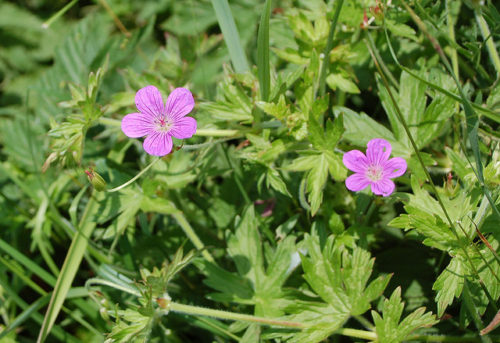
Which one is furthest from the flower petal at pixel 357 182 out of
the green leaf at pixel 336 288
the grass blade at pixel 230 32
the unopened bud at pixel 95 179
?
the unopened bud at pixel 95 179

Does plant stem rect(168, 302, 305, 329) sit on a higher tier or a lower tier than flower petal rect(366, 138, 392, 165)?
lower

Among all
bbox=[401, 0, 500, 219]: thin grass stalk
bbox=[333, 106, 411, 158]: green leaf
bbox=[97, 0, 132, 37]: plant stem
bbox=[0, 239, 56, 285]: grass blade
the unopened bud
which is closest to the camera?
bbox=[401, 0, 500, 219]: thin grass stalk

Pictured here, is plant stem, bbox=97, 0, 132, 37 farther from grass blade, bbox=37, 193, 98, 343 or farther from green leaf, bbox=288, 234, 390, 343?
green leaf, bbox=288, 234, 390, 343

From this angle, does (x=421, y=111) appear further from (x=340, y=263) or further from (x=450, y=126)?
(x=340, y=263)

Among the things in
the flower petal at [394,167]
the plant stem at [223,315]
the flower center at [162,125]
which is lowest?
the plant stem at [223,315]

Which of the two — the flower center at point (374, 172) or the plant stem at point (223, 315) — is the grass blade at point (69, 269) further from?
the flower center at point (374, 172)

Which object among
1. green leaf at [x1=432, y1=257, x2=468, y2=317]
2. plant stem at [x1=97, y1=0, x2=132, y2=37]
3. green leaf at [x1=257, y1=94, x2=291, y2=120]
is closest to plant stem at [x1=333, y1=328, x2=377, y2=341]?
green leaf at [x1=432, y1=257, x2=468, y2=317]

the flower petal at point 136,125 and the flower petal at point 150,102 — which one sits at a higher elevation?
the flower petal at point 150,102
